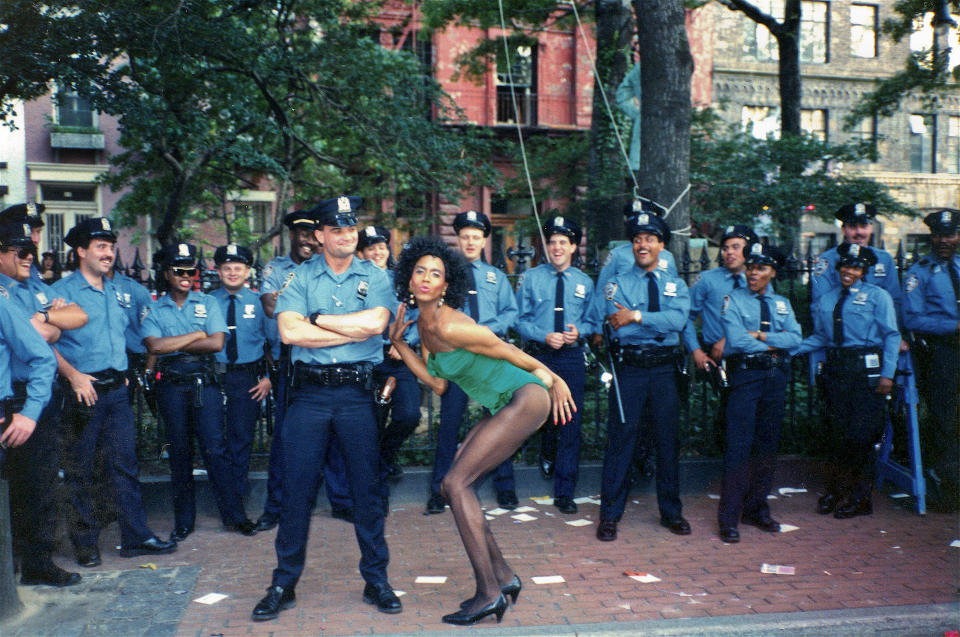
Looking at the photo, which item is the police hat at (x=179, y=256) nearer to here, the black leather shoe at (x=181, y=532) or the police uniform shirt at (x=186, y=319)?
the police uniform shirt at (x=186, y=319)

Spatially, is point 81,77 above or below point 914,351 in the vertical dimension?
above

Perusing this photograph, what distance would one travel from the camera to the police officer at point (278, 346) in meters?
6.73

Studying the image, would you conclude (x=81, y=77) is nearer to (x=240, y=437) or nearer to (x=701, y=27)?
(x=240, y=437)

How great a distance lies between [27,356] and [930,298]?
21.3 ft

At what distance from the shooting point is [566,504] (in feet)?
23.0

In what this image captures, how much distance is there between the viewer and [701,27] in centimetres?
2802

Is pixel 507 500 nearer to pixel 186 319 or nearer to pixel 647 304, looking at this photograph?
pixel 647 304

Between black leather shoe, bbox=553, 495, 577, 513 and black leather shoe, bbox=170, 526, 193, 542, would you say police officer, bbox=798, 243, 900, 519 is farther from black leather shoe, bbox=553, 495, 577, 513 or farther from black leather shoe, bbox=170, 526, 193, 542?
black leather shoe, bbox=170, 526, 193, 542

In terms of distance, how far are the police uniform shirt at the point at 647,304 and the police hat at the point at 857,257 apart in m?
1.23

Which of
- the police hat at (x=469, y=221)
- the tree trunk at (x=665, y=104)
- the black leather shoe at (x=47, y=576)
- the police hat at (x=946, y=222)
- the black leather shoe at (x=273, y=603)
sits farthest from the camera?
the tree trunk at (x=665, y=104)

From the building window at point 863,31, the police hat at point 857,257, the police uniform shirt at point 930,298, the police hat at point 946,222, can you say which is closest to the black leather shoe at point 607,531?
the police hat at point 857,257

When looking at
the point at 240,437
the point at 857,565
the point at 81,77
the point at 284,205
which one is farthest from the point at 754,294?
the point at 284,205

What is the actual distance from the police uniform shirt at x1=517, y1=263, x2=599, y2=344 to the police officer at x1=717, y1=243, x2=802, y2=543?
1.16 meters

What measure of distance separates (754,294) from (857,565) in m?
2.06
